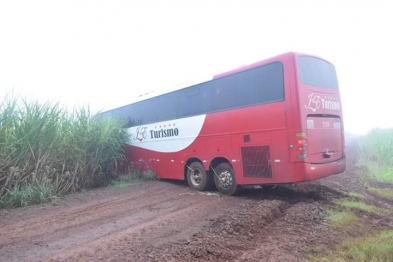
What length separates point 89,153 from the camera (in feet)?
31.0

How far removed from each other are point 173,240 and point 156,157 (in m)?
5.95

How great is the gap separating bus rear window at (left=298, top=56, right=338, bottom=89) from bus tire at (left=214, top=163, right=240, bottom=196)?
2.76 metres

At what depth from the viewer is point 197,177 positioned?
8.53 metres

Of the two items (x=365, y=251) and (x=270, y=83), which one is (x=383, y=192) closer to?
(x=270, y=83)

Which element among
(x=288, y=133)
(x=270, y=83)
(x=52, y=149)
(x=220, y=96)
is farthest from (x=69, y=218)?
(x=270, y=83)

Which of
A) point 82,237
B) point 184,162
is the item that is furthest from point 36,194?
point 184,162

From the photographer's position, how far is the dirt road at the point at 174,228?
12.5 feet

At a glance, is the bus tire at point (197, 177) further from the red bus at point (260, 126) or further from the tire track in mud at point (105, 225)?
the tire track in mud at point (105, 225)

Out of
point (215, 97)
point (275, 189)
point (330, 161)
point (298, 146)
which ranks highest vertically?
point (215, 97)

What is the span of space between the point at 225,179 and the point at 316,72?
3.32 metres

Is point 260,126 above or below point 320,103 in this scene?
below

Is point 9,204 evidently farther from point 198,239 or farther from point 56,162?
point 198,239

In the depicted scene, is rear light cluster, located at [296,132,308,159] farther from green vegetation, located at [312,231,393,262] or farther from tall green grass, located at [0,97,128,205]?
tall green grass, located at [0,97,128,205]

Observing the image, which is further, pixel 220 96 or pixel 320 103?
pixel 220 96
